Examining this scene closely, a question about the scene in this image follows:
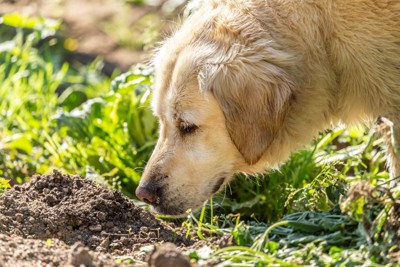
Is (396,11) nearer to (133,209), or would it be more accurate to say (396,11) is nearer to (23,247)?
(133,209)

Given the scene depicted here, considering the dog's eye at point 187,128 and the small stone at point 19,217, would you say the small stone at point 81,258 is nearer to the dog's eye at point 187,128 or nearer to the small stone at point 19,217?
the small stone at point 19,217

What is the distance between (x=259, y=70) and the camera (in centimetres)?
421

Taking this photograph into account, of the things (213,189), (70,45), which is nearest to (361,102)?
(213,189)

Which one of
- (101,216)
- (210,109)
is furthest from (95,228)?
(210,109)

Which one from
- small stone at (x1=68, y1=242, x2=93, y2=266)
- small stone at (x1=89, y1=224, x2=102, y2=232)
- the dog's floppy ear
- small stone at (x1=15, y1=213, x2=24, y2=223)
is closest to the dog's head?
the dog's floppy ear

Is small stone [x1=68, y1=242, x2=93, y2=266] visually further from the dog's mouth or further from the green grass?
the dog's mouth

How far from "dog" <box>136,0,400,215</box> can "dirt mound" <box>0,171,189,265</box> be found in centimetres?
17

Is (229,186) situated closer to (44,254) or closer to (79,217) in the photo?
(79,217)

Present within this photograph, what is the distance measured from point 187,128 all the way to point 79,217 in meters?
0.71

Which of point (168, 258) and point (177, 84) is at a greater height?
point (177, 84)

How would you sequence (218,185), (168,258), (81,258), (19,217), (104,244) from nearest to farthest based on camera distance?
1. (168,258)
2. (81,258)
3. (104,244)
4. (19,217)
5. (218,185)

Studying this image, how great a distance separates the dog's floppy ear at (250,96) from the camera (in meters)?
4.18

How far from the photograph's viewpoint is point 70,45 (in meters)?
8.34

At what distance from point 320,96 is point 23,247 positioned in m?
1.69
